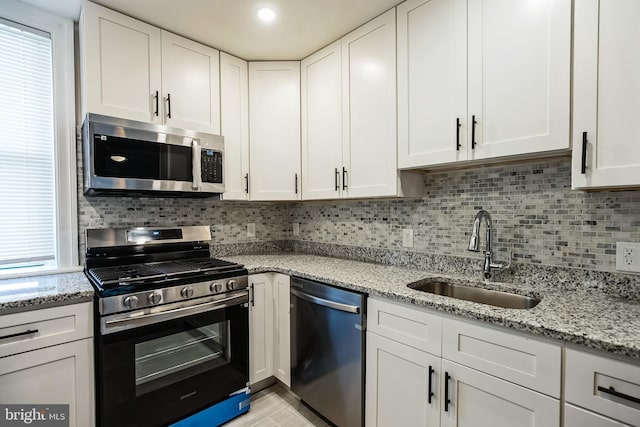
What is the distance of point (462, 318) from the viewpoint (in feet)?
3.93

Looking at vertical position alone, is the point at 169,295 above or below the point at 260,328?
above

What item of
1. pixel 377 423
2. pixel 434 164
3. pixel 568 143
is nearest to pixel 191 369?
pixel 377 423

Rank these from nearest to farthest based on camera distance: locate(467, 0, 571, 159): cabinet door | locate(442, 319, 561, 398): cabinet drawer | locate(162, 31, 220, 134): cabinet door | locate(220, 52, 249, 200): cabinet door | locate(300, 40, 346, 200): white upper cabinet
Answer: locate(442, 319, 561, 398): cabinet drawer < locate(467, 0, 571, 159): cabinet door < locate(162, 31, 220, 134): cabinet door < locate(300, 40, 346, 200): white upper cabinet < locate(220, 52, 249, 200): cabinet door

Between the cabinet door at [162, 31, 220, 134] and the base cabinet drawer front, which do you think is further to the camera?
the cabinet door at [162, 31, 220, 134]

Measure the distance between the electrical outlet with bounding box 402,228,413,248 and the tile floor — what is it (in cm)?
119

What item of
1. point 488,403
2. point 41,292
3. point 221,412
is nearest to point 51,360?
point 41,292

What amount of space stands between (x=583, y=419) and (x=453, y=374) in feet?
1.29

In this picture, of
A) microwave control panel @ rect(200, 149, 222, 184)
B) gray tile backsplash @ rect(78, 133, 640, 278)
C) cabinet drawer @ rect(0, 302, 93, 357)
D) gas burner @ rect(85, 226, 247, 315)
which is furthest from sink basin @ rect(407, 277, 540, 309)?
cabinet drawer @ rect(0, 302, 93, 357)

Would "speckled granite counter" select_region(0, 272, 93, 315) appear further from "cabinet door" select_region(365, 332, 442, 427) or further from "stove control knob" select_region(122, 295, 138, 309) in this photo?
"cabinet door" select_region(365, 332, 442, 427)

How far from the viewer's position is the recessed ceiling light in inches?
69.6

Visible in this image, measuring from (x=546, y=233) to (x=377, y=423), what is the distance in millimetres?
1227

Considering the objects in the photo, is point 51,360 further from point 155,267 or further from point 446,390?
point 446,390

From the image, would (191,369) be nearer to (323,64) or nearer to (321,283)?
(321,283)

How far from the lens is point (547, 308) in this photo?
3.77 ft
